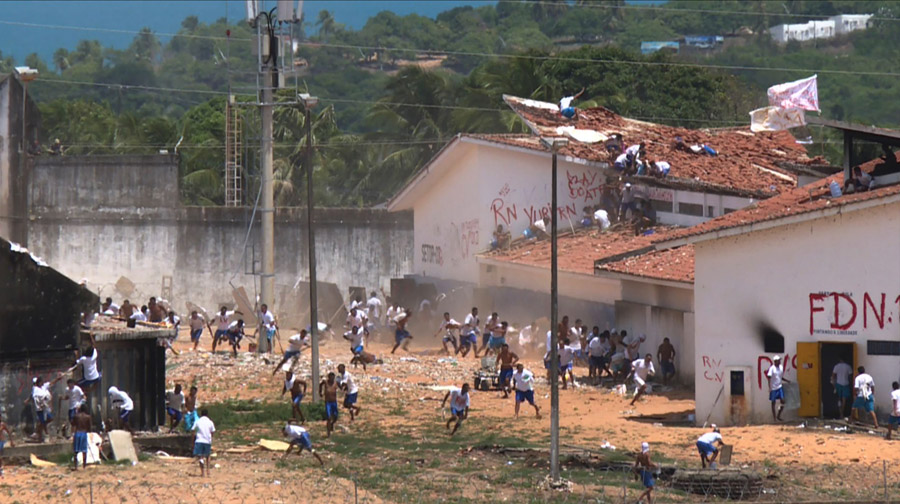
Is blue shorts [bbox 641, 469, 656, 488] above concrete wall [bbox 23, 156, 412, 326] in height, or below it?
below

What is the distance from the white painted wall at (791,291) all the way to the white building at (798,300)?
18mm

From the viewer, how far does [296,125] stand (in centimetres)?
6769

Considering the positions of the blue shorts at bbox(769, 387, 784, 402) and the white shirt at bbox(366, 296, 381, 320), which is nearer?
the blue shorts at bbox(769, 387, 784, 402)

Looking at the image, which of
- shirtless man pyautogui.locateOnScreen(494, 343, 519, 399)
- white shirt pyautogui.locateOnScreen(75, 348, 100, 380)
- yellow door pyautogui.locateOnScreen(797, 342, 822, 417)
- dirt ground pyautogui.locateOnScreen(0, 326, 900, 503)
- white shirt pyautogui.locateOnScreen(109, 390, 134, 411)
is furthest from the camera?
shirtless man pyautogui.locateOnScreen(494, 343, 519, 399)

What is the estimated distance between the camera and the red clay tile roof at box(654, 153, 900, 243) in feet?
86.8

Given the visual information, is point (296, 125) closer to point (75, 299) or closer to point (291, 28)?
point (291, 28)

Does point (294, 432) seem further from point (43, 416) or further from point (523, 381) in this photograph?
point (523, 381)

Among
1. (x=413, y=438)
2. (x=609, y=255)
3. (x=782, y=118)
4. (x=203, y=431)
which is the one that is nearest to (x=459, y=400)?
(x=413, y=438)

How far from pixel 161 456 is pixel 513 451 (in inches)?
238

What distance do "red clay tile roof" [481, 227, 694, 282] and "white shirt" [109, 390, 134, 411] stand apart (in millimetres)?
12231

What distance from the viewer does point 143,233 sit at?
50812 mm

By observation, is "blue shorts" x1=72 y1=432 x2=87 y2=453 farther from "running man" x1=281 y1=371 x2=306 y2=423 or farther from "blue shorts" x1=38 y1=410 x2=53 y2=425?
"running man" x1=281 y1=371 x2=306 y2=423

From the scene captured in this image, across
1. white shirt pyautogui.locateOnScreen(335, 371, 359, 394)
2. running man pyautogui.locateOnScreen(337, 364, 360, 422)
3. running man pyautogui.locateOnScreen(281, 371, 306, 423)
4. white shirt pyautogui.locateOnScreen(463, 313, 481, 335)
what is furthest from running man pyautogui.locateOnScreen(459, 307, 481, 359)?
white shirt pyautogui.locateOnScreen(335, 371, 359, 394)

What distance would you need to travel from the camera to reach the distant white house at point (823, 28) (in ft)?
508
